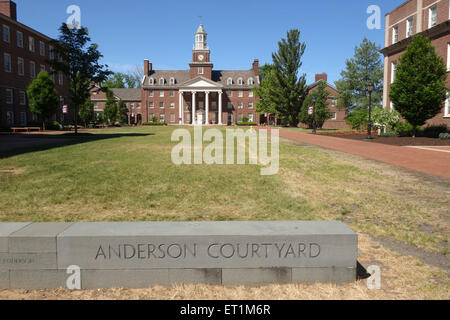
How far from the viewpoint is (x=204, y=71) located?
277ft

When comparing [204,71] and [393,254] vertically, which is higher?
[204,71]

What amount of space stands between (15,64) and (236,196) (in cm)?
4583

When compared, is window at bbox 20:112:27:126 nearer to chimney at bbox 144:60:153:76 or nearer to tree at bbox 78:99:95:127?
tree at bbox 78:99:95:127

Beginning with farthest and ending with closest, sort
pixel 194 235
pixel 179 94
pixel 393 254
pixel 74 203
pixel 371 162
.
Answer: pixel 179 94
pixel 371 162
pixel 74 203
pixel 393 254
pixel 194 235

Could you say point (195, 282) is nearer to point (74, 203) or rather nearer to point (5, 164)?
point (74, 203)

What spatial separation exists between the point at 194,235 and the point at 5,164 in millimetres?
11054

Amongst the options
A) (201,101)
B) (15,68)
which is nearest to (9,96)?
(15,68)

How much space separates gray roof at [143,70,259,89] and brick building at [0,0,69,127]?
3908cm

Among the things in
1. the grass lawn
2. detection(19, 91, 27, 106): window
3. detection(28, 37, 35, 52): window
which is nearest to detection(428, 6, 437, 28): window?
the grass lawn

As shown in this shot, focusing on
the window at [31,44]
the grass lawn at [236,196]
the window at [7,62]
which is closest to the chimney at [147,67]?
the window at [31,44]
